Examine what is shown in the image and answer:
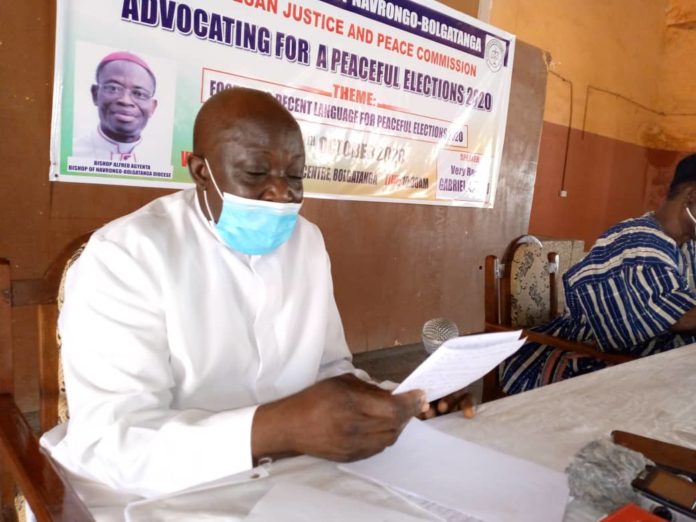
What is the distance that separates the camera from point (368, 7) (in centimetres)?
307

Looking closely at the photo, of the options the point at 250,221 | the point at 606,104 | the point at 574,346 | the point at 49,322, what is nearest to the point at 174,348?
the point at 250,221

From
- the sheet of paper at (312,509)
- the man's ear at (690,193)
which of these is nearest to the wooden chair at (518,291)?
the man's ear at (690,193)

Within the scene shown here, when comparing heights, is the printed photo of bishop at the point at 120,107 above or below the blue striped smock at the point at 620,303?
above

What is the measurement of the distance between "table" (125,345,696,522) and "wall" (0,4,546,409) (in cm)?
177

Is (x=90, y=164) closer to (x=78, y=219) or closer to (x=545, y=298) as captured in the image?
(x=78, y=219)

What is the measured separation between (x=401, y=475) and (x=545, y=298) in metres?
1.75

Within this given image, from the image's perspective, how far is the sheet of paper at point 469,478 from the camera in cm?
82

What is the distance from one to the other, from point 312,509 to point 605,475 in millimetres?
426

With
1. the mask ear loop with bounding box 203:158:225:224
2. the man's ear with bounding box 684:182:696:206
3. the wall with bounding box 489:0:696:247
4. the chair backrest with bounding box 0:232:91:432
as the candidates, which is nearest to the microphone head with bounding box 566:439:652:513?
the mask ear loop with bounding box 203:158:225:224

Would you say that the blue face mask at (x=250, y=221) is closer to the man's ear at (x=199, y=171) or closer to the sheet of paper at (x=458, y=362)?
the man's ear at (x=199, y=171)

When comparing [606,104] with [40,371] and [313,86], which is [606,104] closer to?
[313,86]

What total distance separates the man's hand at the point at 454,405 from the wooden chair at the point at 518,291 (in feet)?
3.18

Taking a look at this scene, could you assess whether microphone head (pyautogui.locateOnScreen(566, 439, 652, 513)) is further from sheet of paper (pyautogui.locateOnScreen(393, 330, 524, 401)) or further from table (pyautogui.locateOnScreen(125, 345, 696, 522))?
sheet of paper (pyautogui.locateOnScreen(393, 330, 524, 401))

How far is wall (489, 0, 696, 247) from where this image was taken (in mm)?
5723
